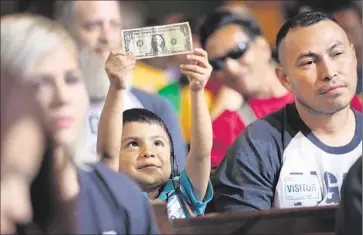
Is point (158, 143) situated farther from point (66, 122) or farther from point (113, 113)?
point (66, 122)

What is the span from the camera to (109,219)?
1.26m

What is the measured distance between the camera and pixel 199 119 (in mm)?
1483

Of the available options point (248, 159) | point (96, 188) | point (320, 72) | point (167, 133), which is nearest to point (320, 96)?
point (320, 72)

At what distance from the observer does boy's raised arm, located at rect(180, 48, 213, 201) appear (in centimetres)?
149

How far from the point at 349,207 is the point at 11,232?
0.45 m

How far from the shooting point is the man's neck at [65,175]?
1.23 m

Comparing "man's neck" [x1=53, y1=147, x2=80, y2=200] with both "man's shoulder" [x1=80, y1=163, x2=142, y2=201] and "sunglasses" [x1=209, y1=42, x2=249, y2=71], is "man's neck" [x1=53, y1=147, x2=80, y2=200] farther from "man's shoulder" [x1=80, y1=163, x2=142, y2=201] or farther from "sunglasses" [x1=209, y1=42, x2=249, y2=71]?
"sunglasses" [x1=209, y1=42, x2=249, y2=71]

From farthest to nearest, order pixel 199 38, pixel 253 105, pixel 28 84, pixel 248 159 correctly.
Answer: pixel 199 38 < pixel 253 105 < pixel 248 159 < pixel 28 84

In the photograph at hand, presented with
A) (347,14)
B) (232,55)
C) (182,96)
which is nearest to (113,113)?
(232,55)

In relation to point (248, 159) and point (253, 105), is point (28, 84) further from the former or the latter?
point (253, 105)

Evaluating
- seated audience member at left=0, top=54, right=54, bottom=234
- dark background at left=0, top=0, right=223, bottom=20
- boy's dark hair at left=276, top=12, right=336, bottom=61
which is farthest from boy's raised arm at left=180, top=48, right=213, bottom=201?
dark background at left=0, top=0, right=223, bottom=20

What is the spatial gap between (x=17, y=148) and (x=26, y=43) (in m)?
0.13

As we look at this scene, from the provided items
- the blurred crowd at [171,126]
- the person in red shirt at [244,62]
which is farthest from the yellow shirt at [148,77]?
the person in red shirt at [244,62]

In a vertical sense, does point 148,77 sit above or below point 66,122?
above
